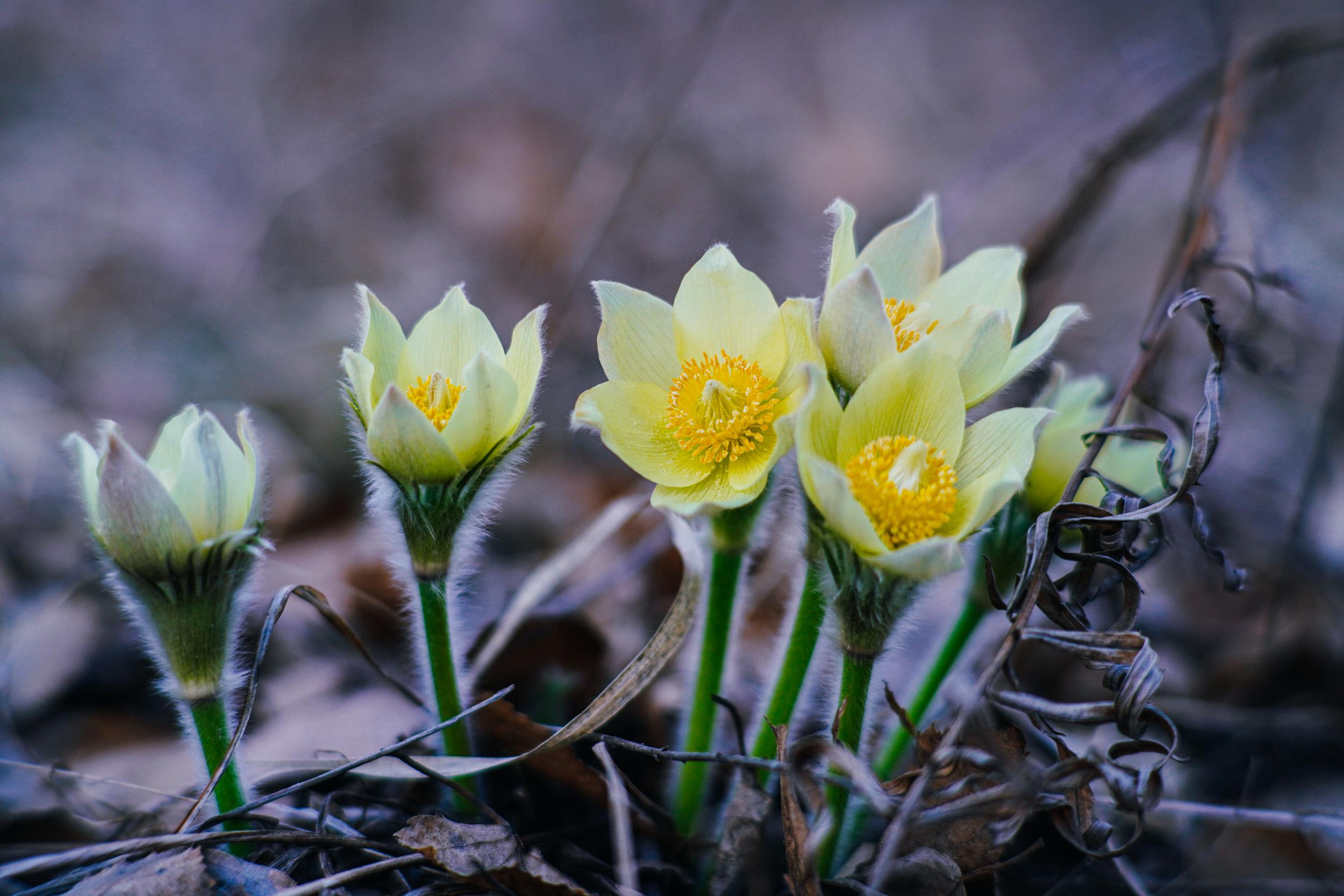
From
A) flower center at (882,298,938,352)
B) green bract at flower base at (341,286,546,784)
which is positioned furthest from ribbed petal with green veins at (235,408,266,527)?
flower center at (882,298,938,352)

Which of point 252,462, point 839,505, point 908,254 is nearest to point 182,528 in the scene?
point 252,462

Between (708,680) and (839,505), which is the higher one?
(839,505)

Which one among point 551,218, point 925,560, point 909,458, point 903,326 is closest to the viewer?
point 925,560

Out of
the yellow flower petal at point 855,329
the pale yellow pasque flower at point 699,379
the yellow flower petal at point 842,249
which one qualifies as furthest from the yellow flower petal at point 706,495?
the yellow flower petal at point 842,249

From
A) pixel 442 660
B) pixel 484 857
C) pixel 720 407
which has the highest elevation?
pixel 720 407

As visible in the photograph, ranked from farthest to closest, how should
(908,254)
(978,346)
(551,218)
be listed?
(551,218) < (908,254) < (978,346)

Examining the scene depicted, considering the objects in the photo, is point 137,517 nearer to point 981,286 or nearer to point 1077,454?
point 981,286

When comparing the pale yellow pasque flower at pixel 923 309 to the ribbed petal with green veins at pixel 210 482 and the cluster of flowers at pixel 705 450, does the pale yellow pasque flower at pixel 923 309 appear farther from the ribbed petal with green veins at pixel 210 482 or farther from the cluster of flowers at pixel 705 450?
the ribbed petal with green veins at pixel 210 482
